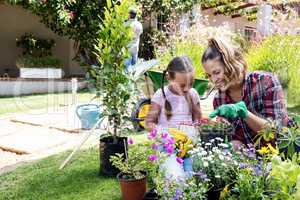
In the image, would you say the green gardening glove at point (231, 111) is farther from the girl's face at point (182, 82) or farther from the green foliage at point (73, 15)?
the green foliage at point (73, 15)

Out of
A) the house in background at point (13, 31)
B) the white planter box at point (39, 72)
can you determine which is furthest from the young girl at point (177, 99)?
the house in background at point (13, 31)

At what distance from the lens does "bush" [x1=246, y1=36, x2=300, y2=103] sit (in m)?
7.21

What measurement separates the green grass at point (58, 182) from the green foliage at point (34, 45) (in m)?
7.67

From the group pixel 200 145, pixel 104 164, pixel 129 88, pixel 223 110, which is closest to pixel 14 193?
pixel 104 164

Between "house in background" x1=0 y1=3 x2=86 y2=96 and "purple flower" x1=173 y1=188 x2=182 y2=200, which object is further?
"house in background" x1=0 y1=3 x2=86 y2=96

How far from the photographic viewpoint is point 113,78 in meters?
3.54

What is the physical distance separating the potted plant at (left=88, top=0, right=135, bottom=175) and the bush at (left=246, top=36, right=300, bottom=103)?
444 cm

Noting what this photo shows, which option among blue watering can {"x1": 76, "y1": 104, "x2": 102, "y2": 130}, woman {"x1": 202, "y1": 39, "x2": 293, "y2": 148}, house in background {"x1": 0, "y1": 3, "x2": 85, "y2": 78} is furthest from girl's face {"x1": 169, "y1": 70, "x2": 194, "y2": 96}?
house in background {"x1": 0, "y1": 3, "x2": 85, "y2": 78}

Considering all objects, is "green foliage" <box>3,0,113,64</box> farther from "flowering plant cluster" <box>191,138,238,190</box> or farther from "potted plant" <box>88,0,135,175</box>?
"flowering plant cluster" <box>191,138,238,190</box>

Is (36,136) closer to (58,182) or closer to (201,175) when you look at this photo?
(58,182)

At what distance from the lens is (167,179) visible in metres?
2.35

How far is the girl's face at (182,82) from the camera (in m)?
3.55

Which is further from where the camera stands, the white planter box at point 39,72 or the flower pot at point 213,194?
the white planter box at point 39,72

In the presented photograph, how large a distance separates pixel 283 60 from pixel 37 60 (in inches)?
247
